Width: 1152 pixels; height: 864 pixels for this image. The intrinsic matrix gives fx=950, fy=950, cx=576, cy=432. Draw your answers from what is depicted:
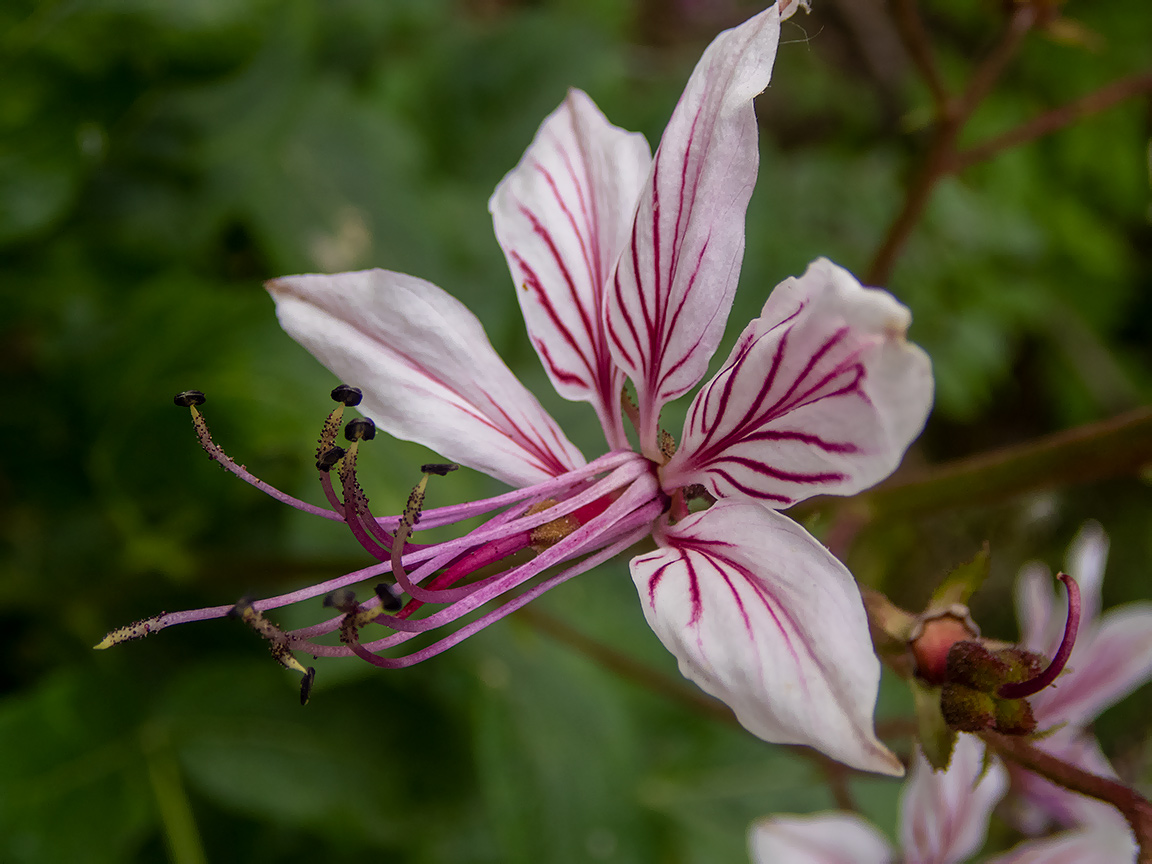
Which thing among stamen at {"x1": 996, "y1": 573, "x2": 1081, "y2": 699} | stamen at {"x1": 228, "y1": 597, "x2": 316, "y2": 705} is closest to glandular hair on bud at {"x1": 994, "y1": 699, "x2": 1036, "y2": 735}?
stamen at {"x1": 996, "y1": 573, "x2": 1081, "y2": 699}

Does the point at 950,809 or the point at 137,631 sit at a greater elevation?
the point at 137,631

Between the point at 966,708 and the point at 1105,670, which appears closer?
the point at 966,708

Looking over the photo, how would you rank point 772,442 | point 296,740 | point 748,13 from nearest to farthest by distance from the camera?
point 772,442
point 296,740
point 748,13

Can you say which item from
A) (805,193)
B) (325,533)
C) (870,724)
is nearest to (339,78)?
(325,533)

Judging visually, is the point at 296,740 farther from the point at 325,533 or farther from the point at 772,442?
the point at 772,442

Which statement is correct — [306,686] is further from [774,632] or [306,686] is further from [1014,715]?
[1014,715]

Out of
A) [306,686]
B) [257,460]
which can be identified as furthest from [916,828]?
[257,460]
